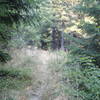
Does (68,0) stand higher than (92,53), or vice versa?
(68,0)

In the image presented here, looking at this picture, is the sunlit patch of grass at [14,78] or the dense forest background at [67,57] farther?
the sunlit patch of grass at [14,78]

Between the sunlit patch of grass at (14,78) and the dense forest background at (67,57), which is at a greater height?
the dense forest background at (67,57)

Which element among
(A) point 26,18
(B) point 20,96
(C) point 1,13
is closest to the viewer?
(C) point 1,13

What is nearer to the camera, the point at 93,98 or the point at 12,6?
the point at 93,98

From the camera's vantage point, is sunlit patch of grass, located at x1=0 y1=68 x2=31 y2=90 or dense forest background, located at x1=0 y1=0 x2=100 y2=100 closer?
dense forest background, located at x1=0 y1=0 x2=100 y2=100

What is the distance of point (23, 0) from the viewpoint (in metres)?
4.38

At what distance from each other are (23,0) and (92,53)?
3.29 m

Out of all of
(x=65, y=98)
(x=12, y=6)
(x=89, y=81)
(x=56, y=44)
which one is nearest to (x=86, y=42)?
(x=89, y=81)

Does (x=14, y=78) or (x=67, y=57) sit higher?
(x=67, y=57)

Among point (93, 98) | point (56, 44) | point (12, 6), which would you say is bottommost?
point (56, 44)

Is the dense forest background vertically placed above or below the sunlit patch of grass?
above

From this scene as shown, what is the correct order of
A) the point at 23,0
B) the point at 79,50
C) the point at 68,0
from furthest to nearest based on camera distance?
1. the point at 68,0
2. the point at 79,50
3. the point at 23,0

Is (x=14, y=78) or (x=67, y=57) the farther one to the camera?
(x=67, y=57)

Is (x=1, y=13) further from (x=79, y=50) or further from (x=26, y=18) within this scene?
(x=79, y=50)
